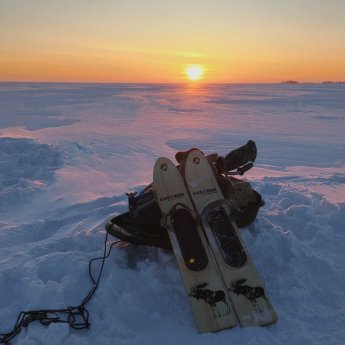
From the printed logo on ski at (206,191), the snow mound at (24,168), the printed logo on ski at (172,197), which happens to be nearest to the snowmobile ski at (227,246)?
the printed logo on ski at (206,191)

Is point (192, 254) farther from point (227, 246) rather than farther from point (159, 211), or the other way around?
point (159, 211)

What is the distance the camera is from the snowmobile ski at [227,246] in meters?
3.29

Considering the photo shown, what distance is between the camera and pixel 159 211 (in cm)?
421

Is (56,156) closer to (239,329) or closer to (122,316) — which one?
(122,316)

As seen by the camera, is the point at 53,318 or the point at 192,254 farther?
the point at 192,254

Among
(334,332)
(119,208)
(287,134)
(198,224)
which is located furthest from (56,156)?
(287,134)

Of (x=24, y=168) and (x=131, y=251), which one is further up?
(x=131, y=251)

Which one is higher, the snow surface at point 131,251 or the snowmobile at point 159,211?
the snowmobile at point 159,211

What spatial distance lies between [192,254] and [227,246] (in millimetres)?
359

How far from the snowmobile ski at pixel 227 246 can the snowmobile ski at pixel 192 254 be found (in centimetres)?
7

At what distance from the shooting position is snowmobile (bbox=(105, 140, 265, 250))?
398 centimetres

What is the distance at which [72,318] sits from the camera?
131 inches

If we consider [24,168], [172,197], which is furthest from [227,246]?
[24,168]

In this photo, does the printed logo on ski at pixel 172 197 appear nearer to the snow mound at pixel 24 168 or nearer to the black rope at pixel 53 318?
the black rope at pixel 53 318
